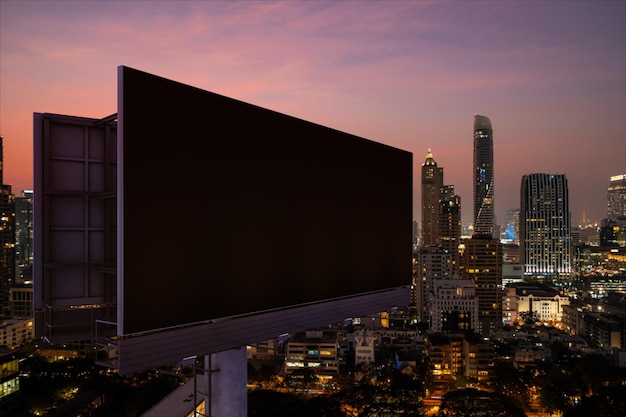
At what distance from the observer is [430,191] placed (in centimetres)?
17912

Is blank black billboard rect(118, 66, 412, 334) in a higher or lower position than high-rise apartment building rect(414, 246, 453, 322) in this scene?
higher

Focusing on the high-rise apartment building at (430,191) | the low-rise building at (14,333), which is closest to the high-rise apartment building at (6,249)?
the low-rise building at (14,333)

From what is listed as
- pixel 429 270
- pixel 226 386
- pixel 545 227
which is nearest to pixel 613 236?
pixel 545 227

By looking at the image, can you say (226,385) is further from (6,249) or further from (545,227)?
(545,227)

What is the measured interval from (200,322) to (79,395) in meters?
33.9

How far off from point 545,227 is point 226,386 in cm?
16587

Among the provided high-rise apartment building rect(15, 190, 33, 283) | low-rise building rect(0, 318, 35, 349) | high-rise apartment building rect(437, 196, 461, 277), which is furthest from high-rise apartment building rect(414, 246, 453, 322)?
high-rise apartment building rect(15, 190, 33, 283)

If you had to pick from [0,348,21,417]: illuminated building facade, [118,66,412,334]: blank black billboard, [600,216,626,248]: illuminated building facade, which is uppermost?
[118,66,412,334]: blank black billboard

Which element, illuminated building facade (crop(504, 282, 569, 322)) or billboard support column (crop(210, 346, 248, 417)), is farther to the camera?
illuminated building facade (crop(504, 282, 569, 322))

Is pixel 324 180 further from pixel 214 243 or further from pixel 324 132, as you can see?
pixel 214 243

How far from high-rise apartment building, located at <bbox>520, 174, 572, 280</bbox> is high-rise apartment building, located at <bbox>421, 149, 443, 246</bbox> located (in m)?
27.6

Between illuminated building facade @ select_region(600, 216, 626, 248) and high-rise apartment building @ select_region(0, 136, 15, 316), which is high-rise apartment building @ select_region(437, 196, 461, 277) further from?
high-rise apartment building @ select_region(0, 136, 15, 316)

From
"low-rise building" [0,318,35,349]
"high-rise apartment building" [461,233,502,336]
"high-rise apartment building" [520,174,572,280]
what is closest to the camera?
"low-rise building" [0,318,35,349]

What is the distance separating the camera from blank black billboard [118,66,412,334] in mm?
4883
